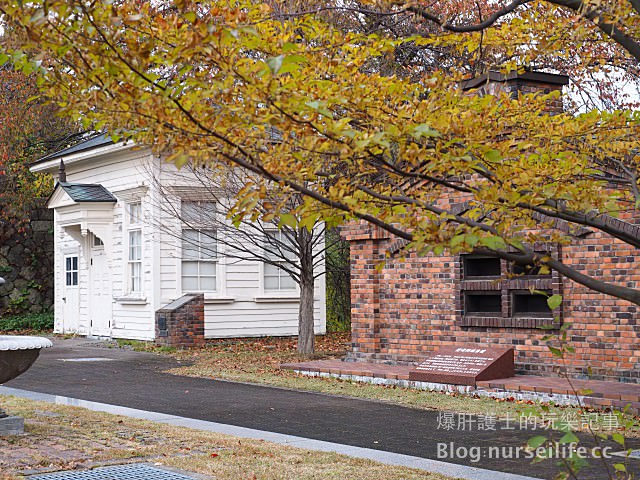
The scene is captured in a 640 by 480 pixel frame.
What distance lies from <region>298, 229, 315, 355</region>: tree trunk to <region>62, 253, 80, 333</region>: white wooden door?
9.09 metres

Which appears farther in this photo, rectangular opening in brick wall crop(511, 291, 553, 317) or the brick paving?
rectangular opening in brick wall crop(511, 291, 553, 317)

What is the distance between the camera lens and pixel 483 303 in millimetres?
13883

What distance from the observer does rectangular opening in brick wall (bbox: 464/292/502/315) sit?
1364 centimetres

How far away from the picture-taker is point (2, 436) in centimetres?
867

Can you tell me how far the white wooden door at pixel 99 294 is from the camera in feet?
75.6

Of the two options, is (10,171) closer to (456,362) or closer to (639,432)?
(456,362)

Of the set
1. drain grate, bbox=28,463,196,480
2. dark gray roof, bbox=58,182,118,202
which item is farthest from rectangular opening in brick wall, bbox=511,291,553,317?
dark gray roof, bbox=58,182,118,202

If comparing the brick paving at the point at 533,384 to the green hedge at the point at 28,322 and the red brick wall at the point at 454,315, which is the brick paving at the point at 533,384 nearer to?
the red brick wall at the point at 454,315

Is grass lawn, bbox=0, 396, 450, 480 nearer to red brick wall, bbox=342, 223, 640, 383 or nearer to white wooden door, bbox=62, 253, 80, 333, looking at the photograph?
red brick wall, bbox=342, 223, 640, 383

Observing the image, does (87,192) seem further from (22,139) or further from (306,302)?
(306,302)

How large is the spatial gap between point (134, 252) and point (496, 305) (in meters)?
10.8

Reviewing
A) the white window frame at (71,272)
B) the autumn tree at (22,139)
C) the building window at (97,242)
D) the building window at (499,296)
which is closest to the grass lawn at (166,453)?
the building window at (499,296)

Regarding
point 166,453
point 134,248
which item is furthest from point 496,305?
point 134,248

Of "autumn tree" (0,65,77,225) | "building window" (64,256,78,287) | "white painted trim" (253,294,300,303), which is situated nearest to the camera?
"white painted trim" (253,294,300,303)
